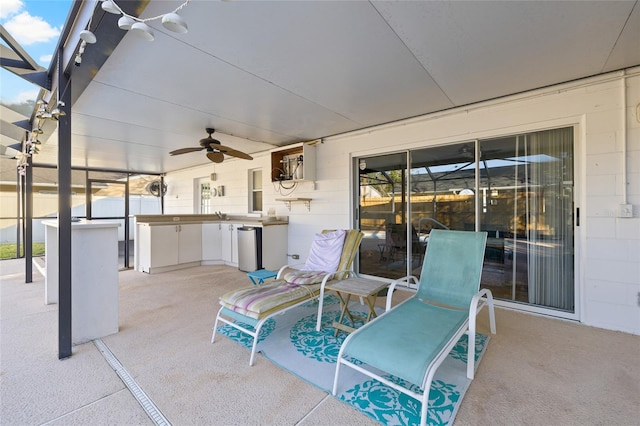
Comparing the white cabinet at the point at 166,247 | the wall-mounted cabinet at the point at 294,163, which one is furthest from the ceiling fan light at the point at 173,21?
the white cabinet at the point at 166,247

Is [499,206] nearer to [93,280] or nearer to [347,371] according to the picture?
[347,371]

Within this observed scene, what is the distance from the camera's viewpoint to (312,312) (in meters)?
3.33

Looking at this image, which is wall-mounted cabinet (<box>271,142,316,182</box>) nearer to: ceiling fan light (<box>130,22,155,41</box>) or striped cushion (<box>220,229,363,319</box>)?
striped cushion (<box>220,229,363,319</box>)

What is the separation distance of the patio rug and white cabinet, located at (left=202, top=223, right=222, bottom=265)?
3.53 m

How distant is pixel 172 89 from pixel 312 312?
301 centimetres

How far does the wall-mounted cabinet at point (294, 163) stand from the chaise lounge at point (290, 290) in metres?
1.65

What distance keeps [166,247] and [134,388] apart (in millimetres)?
4000

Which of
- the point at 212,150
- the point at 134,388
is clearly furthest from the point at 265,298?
the point at 212,150

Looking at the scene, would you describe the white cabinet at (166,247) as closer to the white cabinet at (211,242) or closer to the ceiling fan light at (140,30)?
the white cabinet at (211,242)

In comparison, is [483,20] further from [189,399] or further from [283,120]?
[189,399]

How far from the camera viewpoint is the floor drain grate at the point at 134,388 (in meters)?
1.62

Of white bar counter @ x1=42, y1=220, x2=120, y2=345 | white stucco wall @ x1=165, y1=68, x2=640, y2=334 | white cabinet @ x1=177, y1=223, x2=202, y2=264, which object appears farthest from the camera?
white cabinet @ x1=177, y1=223, x2=202, y2=264

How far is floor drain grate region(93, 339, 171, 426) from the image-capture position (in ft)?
5.32

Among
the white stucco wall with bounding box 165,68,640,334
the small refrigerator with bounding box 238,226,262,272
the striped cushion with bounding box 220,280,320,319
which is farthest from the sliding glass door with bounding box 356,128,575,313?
the small refrigerator with bounding box 238,226,262,272
